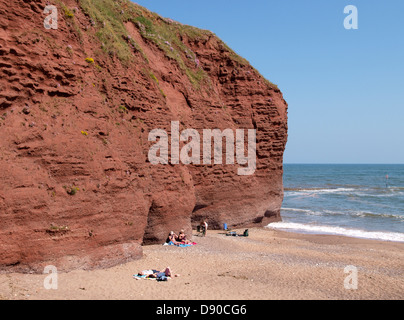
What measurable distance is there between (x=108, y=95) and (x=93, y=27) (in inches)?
131

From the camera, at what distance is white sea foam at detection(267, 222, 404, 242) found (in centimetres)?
2404

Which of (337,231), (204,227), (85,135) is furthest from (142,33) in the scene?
(337,231)

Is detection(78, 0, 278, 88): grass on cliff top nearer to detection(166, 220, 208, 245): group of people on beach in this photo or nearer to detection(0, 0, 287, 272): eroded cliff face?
detection(0, 0, 287, 272): eroded cliff face

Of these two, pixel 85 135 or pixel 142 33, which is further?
pixel 142 33

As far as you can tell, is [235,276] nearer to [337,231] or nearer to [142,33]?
[142,33]

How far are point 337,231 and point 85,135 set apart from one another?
66.1 ft

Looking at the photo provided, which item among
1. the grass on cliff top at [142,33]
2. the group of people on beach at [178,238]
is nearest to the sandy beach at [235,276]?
the group of people on beach at [178,238]

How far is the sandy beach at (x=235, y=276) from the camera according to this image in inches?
406

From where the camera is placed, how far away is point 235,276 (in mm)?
12750

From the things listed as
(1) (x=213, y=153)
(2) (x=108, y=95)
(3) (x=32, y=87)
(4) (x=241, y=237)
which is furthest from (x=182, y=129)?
(3) (x=32, y=87)

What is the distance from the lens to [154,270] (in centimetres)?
1237

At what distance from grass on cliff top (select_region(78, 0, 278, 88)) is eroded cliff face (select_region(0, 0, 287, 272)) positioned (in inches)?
3.5

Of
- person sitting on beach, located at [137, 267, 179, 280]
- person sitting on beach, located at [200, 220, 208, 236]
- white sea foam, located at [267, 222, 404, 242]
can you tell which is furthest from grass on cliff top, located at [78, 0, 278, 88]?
white sea foam, located at [267, 222, 404, 242]
